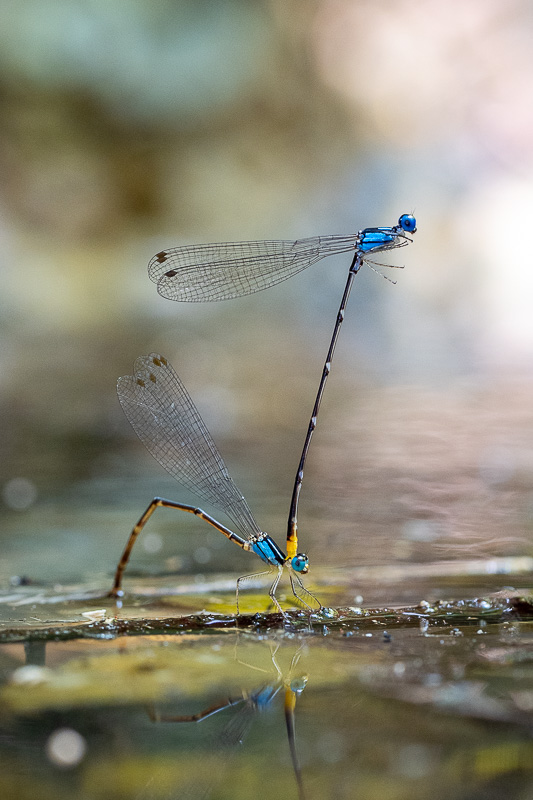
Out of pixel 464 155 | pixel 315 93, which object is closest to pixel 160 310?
pixel 315 93

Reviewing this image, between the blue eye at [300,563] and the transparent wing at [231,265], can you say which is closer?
the blue eye at [300,563]

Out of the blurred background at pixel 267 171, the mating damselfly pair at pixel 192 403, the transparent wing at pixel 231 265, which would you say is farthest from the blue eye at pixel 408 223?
the blurred background at pixel 267 171

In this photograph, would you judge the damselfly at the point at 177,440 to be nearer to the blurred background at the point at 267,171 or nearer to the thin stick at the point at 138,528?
the thin stick at the point at 138,528

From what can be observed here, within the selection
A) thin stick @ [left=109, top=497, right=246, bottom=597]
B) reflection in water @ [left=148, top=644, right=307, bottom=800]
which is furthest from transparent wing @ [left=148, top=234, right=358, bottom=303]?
reflection in water @ [left=148, top=644, right=307, bottom=800]

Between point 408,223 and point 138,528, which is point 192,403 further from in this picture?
point 408,223

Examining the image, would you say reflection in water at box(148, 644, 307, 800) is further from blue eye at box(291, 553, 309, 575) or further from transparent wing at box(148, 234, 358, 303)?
transparent wing at box(148, 234, 358, 303)

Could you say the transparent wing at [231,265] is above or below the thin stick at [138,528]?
above

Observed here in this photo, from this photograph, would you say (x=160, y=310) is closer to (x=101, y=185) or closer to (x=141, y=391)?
(x=101, y=185)
